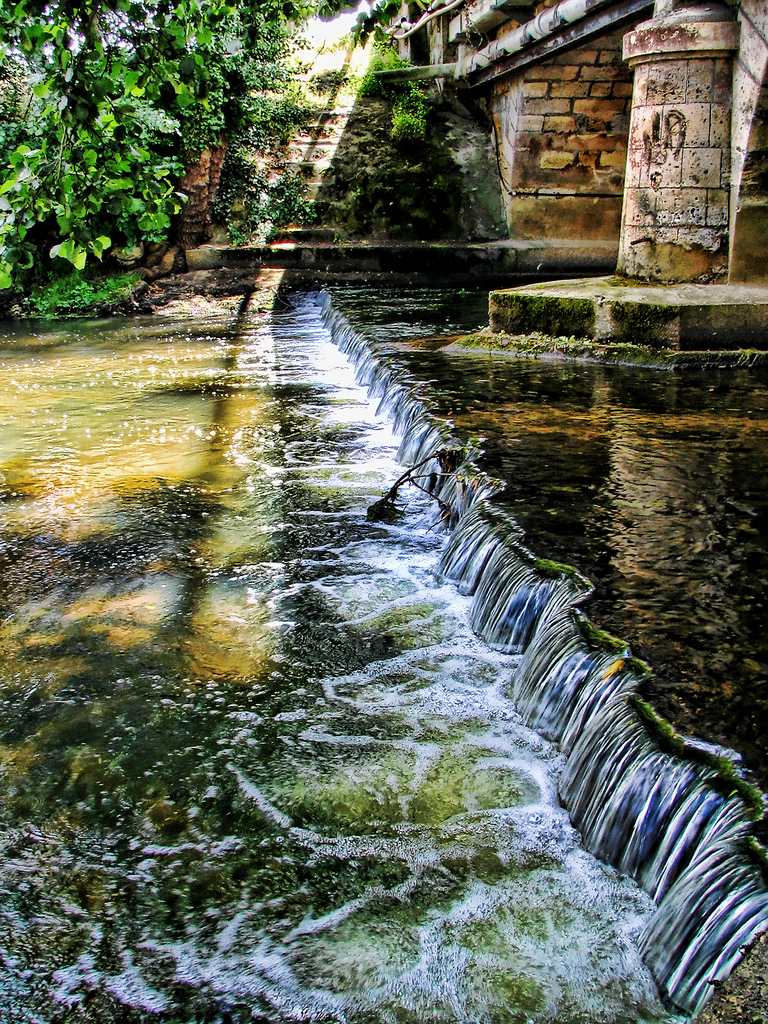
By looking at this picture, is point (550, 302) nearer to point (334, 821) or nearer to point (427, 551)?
point (427, 551)

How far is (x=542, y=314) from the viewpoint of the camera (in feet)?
23.7

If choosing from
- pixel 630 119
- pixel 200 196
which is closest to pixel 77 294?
pixel 200 196

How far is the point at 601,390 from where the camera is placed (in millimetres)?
5871

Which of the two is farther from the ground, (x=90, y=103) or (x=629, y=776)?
(x=90, y=103)

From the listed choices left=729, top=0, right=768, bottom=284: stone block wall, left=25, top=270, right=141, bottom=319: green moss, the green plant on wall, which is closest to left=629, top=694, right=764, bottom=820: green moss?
left=729, top=0, right=768, bottom=284: stone block wall

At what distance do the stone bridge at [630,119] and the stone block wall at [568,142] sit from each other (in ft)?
0.06

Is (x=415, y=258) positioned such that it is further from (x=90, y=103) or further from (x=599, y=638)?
(x=599, y=638)

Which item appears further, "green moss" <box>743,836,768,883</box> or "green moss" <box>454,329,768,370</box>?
→ "green moss" <box>454,329,768,370</box>

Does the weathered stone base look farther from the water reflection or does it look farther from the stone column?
the water reflection

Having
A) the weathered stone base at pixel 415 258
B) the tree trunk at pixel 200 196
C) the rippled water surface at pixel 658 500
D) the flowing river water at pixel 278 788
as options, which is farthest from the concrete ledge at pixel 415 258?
the flowing river water at pixel 278 788

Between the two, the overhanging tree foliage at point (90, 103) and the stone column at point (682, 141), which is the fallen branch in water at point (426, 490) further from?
the stone column at point (682, 141)

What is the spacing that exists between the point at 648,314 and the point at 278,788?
4912mm

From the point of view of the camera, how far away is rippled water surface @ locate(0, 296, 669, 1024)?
6.97 feet

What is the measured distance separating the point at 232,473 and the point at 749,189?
13.8ft
